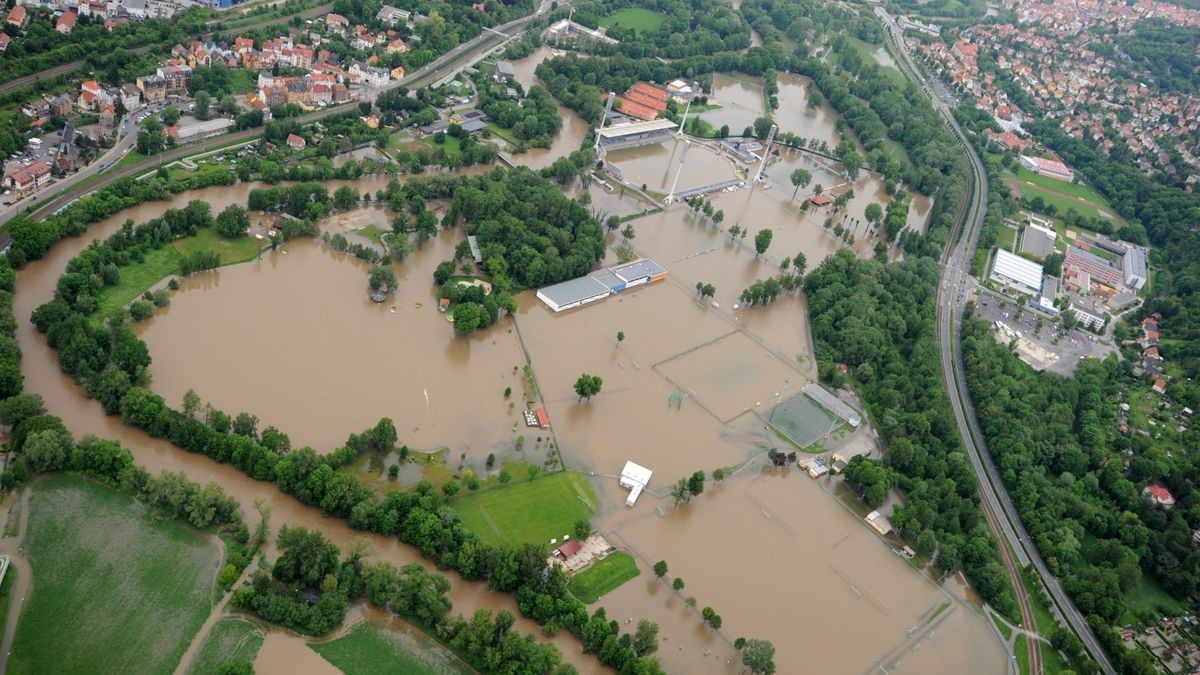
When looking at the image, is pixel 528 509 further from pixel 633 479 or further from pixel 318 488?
pixel 318 488

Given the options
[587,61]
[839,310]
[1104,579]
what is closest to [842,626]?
[1104,579]

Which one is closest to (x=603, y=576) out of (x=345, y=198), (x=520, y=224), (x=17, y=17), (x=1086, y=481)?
(x=520, y=224)

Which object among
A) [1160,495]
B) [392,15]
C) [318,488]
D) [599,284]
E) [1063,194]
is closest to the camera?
[318,488]

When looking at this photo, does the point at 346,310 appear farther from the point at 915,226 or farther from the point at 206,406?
the point at 915,226

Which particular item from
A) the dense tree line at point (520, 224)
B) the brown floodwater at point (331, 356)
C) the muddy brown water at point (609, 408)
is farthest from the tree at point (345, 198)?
the brown floodwater at point (331, 356)

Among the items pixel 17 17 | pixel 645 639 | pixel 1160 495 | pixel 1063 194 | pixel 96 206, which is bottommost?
pixel 96 206

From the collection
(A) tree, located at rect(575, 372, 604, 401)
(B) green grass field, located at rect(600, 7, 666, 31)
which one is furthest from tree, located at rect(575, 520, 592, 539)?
(B) green grass field, located at rect(600, 7, 666, 31)
